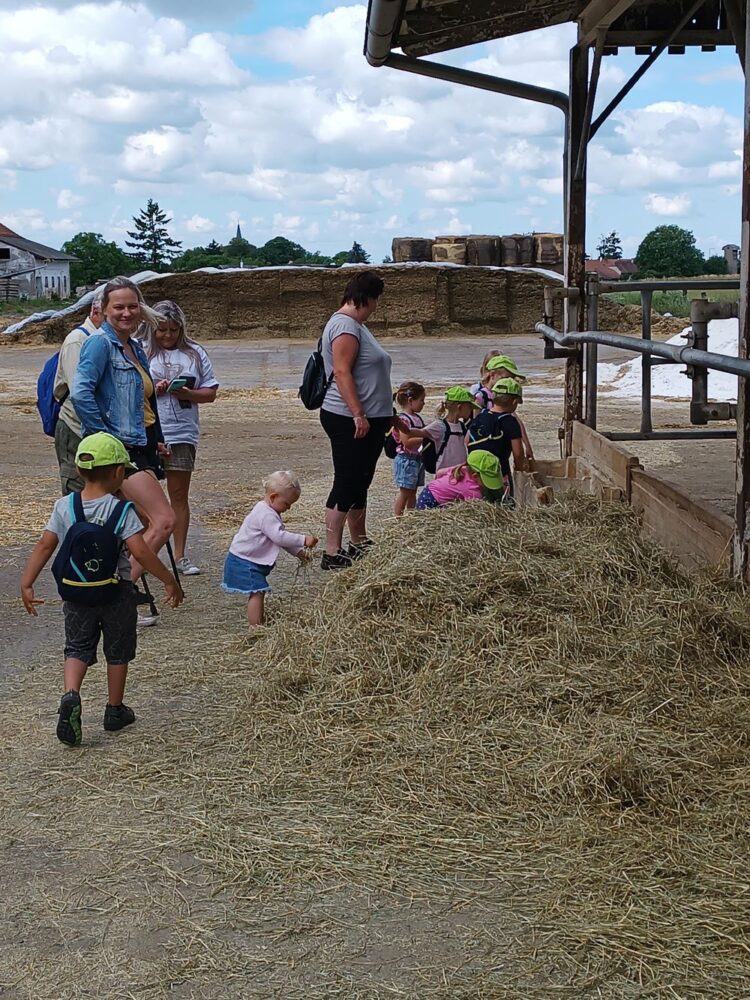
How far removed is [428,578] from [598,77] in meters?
5.11

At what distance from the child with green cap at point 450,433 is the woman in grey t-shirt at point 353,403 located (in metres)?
0.33

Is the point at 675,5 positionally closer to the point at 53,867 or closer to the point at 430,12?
the point at 430,12

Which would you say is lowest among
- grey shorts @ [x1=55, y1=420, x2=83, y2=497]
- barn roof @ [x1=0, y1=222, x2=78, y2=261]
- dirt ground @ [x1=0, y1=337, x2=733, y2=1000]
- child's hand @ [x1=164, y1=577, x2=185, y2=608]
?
dirt ground @ [x1=0, y1=337, x2=733, y2=1000]

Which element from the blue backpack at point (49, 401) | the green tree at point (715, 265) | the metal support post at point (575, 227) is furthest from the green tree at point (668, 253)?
the blue backpack at point (49, 401)

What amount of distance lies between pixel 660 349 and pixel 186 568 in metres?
3.20

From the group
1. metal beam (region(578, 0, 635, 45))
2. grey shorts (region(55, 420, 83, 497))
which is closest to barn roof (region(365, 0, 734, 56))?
metal beam (region(578, 0, 635, 45))

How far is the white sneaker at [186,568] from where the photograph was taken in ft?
24.2

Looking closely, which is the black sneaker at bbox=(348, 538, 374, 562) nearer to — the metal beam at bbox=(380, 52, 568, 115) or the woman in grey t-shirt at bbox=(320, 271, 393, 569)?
the woman in grey t-shirt at bbox=(320, 271, 393, 569)

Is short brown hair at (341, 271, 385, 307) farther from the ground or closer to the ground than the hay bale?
closer to the ground

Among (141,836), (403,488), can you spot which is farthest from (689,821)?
(403,488)

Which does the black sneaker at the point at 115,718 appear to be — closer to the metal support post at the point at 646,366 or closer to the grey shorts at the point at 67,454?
the grey shorts at the point at 67,454

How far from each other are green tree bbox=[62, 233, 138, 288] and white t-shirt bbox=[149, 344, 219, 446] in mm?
102053

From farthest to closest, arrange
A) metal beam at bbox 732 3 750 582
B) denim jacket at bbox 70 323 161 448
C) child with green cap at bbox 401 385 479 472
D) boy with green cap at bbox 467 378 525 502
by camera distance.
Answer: child with green cap at bbox 401 385 479 472 < boy with green cap at bbox 467 378 525 502 < denim jacket at bbox 70 323 161 448 < metal beam at bbox 732 3 750 582

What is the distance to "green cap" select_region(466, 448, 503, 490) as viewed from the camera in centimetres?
675
